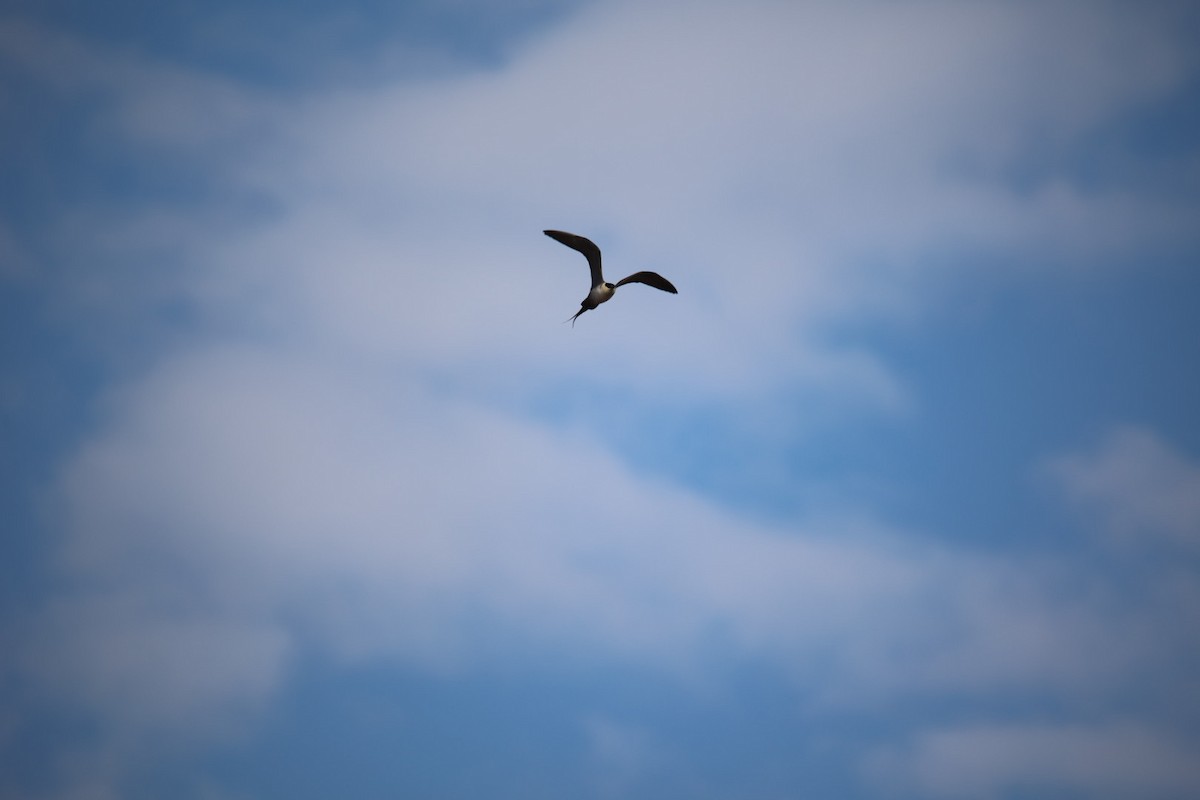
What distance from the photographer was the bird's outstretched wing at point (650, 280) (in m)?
54.8

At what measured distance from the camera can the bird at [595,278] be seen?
182 feet

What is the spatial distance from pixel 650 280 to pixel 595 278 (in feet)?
8.88

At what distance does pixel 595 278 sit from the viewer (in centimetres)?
5725

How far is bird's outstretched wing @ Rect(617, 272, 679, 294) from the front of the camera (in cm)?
5481

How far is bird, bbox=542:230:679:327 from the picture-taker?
182 ft

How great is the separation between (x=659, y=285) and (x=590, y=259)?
2873mm

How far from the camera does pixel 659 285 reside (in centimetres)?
5612

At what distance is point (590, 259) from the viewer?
186ft

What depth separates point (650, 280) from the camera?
55.5m
